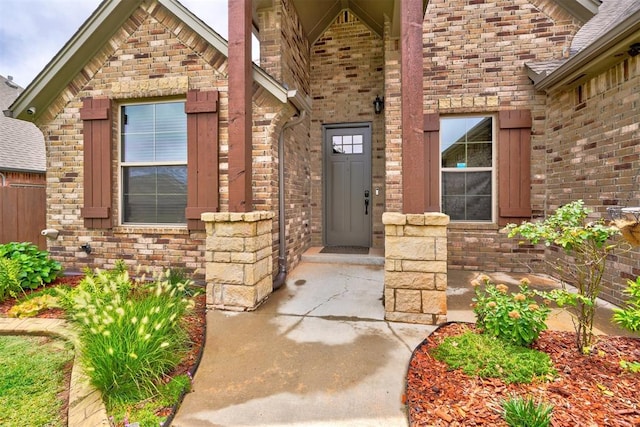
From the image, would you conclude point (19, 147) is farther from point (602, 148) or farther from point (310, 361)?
point (602, 148)

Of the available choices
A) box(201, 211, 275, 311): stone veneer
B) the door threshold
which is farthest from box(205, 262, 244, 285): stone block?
the door threshold

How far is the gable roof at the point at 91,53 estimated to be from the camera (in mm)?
3932

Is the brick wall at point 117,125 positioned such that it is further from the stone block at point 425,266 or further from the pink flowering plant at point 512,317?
the pink flowering plant at point 512,317

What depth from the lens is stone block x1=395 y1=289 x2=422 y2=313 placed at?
2.92 metres

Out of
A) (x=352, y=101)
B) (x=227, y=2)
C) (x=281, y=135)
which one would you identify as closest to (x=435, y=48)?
(x=352, y=101)

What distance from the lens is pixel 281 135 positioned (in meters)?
4.38

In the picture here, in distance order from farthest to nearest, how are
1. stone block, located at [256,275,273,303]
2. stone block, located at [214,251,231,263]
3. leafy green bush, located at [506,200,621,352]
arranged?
stone block, located at [256,275,273,303], stone block, located at [214,251,231,263], leafy green bush, located at [506,200,621,352]

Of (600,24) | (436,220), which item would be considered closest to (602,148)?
(436,220)

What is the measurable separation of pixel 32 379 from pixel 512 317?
3439 millimetres

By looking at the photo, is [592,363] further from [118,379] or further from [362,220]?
[362,220]

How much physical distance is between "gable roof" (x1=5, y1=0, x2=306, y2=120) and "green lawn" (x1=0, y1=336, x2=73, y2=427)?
3309 millimetres

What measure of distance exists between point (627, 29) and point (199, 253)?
5177 millimetres

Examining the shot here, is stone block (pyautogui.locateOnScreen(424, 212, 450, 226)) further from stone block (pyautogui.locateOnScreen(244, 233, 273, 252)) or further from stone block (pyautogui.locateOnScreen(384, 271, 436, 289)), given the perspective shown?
stone block (pyautogui.locateOnScreen(244, 233, 273, 252))

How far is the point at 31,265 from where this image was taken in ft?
13.1
